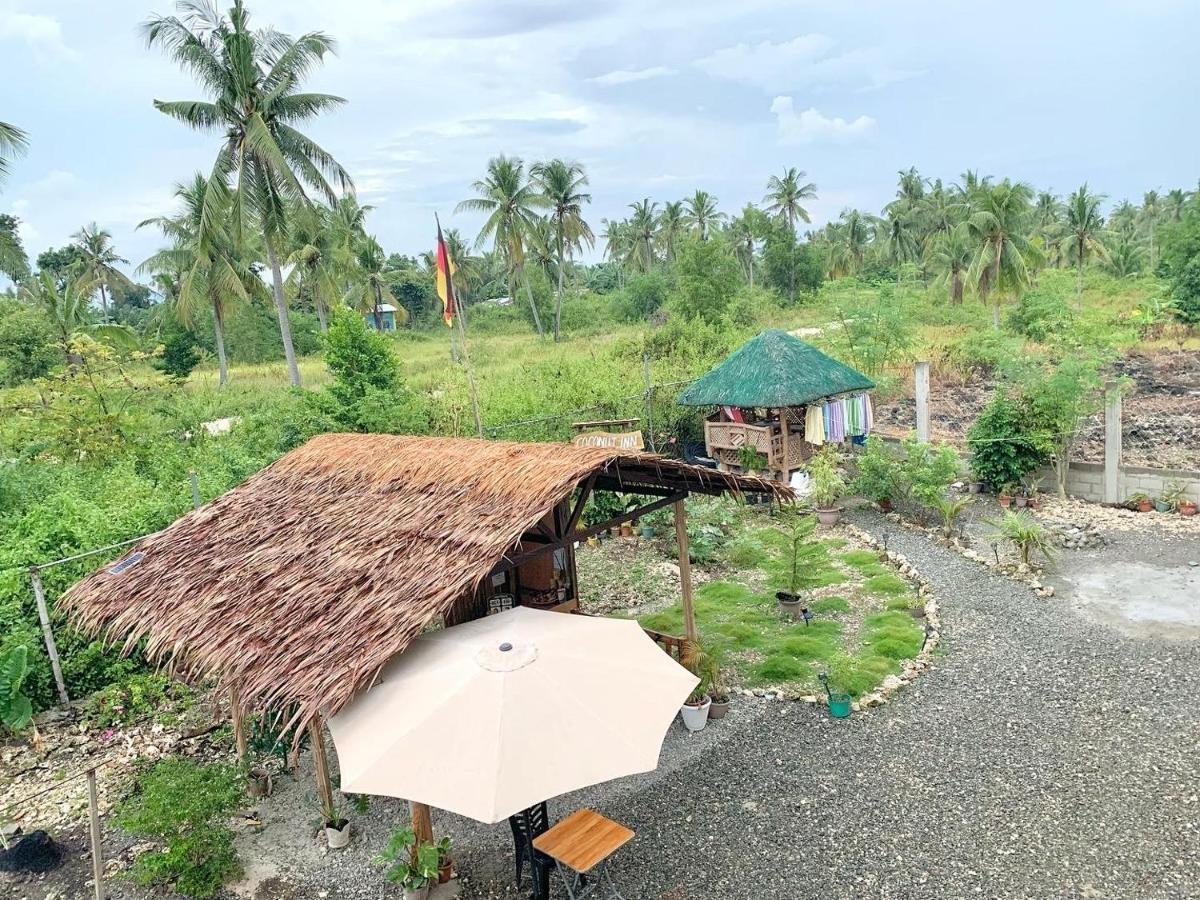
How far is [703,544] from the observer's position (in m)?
11.7

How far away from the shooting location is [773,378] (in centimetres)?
1472

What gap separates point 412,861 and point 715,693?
3.34m

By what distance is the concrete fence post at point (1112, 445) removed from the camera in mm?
12508

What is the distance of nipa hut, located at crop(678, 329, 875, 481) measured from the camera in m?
14.7

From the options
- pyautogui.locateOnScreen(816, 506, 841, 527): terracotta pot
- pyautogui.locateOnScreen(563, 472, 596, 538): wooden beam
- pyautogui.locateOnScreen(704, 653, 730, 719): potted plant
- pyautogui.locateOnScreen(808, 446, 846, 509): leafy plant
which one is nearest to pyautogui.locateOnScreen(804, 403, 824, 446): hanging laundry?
pyautogui.locateOnScreen(808, 446, 846, 509): leafy plant

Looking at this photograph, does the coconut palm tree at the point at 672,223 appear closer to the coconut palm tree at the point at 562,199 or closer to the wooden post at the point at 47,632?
the coconut palm tree at the point at 562,199

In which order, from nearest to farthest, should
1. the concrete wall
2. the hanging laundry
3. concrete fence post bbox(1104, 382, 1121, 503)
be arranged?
the concrete wall < concrete fence post bbox(1104, 382, 1121, 503) < the hanging laundry

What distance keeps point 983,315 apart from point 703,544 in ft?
91.4

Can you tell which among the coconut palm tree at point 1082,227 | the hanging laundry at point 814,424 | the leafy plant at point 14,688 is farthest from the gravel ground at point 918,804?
the coconut palm tree at point 1082,227

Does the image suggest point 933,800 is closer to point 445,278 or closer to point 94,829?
point 94,829

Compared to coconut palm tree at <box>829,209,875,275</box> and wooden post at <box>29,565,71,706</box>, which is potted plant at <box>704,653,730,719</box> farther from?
coconut palm tree at <box>829,209,875,275</box>

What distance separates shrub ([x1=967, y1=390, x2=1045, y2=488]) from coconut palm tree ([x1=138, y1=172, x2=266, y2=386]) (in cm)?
1938

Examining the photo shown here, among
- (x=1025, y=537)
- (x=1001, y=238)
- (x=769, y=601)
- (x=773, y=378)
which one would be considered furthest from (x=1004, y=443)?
(x=1001, y=238)

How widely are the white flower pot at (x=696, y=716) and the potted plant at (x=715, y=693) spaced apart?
152mm
